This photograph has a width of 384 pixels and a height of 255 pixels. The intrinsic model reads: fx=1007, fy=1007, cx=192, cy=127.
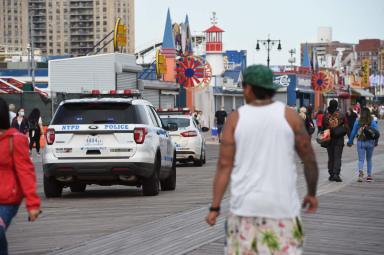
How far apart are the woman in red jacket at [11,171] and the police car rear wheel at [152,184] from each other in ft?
34.0

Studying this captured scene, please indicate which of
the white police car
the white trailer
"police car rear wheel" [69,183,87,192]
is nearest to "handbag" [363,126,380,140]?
"police car rear wheel" [69,183,87,192]

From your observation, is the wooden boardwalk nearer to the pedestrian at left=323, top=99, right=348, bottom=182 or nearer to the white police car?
the pedestrian at left=323, top=99, right=348, bottom=182

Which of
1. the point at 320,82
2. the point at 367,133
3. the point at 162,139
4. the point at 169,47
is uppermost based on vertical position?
the point at 169,47

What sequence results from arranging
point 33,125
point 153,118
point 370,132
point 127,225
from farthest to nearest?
point 33,125 < point 370,132 < point 153,118 < point 127,225

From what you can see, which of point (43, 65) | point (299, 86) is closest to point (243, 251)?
point (299, 86)

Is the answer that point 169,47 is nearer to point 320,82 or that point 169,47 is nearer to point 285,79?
point 285,79

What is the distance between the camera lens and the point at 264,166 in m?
6.01

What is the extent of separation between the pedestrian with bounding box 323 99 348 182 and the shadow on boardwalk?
7.70ft

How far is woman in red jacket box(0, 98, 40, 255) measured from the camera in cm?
685

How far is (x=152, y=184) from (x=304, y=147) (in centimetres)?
1134

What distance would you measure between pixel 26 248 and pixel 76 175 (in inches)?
241

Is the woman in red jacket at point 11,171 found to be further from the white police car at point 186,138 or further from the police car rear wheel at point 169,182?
the white police car at point 186,138

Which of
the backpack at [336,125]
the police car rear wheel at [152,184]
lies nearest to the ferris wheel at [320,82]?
the backpack at [336,125]

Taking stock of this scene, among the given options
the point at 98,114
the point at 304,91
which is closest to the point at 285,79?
the point at 304,91
